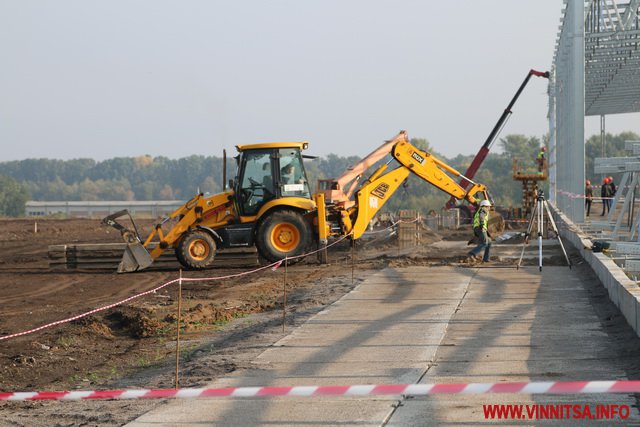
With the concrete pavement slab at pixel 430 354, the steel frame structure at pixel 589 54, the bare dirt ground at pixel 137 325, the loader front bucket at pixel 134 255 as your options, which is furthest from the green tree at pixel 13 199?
the concrete pavement slab at pixel 430 354

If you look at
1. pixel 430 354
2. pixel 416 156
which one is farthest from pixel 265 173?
pixel 430 354

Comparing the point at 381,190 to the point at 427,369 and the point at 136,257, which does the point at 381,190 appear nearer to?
the point at 136,257

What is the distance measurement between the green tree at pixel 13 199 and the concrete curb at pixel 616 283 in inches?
3876

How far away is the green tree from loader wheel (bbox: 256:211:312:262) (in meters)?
96.8

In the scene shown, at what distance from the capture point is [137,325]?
14.8 metres

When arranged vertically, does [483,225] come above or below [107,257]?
above

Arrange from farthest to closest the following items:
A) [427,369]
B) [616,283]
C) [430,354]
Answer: [616,283], [430,354], [427,369]

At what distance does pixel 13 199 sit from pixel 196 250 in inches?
3802

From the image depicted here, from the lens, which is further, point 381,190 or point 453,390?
point 381,190

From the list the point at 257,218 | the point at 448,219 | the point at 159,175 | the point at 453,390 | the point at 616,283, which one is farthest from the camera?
the point at 159,175

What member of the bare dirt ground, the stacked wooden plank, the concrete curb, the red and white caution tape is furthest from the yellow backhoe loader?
the red and white caution tape

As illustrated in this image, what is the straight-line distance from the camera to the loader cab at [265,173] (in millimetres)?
22672

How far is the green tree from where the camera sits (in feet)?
372

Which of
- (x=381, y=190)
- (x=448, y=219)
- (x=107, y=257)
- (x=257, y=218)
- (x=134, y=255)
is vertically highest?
(x=381, y=190)
